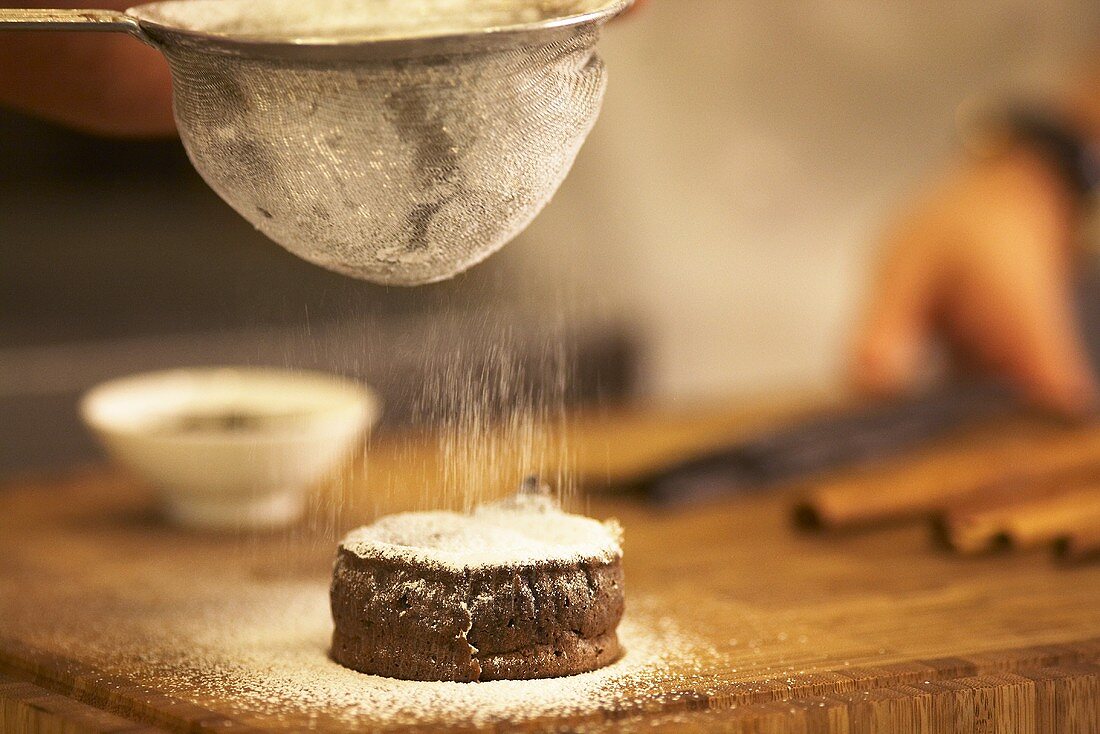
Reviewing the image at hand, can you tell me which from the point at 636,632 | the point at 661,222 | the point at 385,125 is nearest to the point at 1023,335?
the point at 661,222

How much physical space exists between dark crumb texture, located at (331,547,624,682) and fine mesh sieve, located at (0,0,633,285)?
0.24 meters

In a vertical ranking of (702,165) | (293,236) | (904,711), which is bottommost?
(904,711)

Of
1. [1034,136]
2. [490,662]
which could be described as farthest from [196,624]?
[1034,136]

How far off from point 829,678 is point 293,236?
0.53 metres

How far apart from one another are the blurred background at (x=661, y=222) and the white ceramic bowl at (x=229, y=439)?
111 centimetres

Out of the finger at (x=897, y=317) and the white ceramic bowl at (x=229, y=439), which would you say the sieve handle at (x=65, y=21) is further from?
the finger at (x=897, y=317)

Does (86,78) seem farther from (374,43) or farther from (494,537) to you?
(494,537)

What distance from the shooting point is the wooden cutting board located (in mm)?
981

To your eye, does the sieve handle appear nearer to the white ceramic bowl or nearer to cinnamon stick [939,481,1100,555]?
the white ceramic bowl

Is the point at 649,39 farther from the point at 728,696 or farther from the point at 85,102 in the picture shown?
the point at 728,696

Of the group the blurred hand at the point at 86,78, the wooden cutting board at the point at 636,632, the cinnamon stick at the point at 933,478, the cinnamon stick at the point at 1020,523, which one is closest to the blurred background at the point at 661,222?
the cinnamon stick at the point at 933,478

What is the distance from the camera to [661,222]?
3.32 m

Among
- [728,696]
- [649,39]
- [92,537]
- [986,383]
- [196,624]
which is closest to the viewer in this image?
[728,696]

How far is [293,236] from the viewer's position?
42.8 inches
